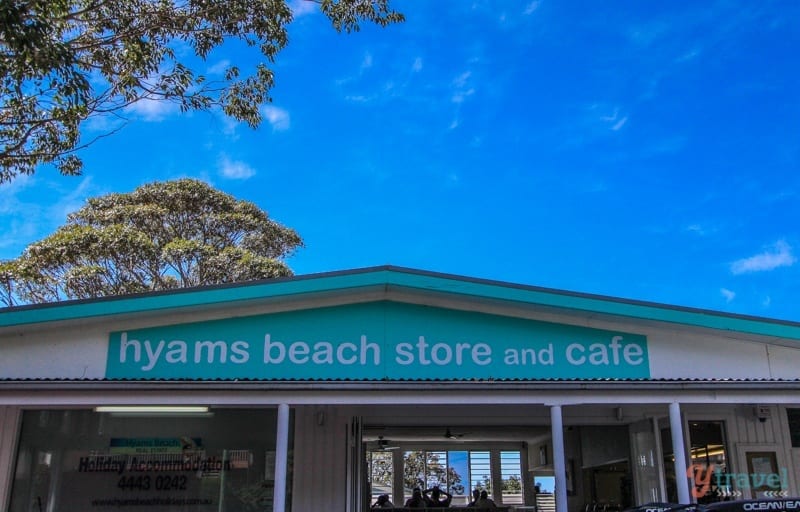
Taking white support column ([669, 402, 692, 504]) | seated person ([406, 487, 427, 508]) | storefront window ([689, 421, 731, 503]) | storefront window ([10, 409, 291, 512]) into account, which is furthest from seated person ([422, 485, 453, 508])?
white support column ([669, 402, 692, 504])

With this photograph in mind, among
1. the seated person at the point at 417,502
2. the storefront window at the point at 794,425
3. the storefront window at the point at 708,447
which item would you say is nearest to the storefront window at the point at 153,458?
the storefront window at the point at 708,447

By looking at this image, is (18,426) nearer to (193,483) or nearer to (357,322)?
(193,483)

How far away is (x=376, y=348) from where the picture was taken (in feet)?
35.7

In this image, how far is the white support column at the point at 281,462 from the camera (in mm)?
8547

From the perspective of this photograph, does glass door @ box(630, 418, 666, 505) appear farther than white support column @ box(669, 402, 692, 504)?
Yes

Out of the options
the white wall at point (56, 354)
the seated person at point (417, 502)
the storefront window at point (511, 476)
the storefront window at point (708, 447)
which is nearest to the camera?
the white wall at point (56, 354)

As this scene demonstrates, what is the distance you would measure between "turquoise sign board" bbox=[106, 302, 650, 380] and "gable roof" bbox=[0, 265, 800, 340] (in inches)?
13.2

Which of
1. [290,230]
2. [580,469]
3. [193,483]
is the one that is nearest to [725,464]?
[580,469]

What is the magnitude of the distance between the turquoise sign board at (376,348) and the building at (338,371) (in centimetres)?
2

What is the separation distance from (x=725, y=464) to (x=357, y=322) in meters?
5.92

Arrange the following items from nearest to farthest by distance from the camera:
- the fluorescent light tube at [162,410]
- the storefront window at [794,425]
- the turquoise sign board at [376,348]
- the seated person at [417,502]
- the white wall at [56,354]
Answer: the fluorescent light tube at [162,410]
the white wall at [56,354]
the turquoise sign board at [376,348]
the storefront window at [794,425]
the seated person at [417,502]

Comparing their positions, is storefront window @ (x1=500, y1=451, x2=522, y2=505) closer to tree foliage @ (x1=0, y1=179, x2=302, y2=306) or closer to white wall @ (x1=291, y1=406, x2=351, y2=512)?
tree foliage @ (x1=0, y1=179, x2=302, y2=306)

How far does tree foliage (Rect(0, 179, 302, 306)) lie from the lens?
2253 cm

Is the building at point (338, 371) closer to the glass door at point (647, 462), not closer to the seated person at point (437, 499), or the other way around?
the glass door at point (647, 462)
